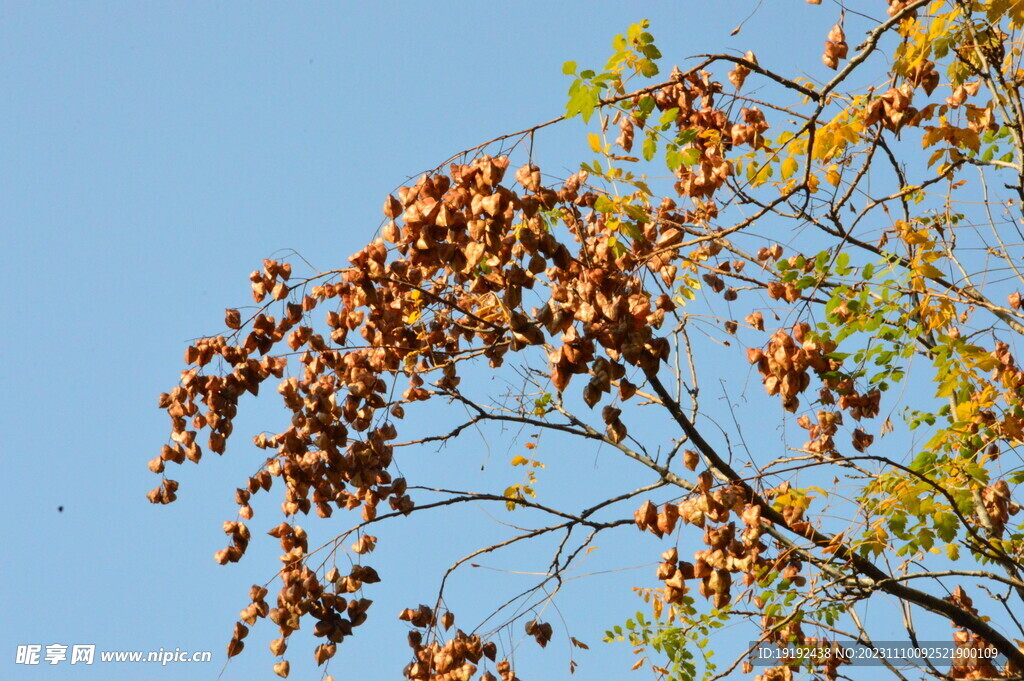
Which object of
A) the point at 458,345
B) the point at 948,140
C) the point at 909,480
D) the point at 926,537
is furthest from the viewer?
the point at 458,345

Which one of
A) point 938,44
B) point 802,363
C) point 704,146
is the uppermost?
point 704,146

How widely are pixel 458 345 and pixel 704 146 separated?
1.68 metres

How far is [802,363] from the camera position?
406cm

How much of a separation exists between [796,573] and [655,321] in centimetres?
158

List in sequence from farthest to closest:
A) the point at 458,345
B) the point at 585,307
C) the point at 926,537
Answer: the point at 458,345 < the point at 926,537 < the point at 585,307

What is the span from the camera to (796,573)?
449 cm

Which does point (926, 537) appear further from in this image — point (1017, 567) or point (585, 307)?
point (585, 307)

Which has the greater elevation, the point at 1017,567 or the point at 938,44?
the point at 938,44

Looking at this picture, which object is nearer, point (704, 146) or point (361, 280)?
point (361, 280)

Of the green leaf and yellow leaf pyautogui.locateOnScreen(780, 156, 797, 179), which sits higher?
the green leaf

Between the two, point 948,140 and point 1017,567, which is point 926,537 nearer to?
point 1017,567

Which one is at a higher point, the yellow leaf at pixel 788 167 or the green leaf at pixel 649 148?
the green leaf at pixel 649 148

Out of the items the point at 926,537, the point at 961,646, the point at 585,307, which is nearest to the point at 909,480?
the point at 926,537

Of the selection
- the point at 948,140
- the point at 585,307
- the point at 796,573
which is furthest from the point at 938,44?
the point at 796,573
